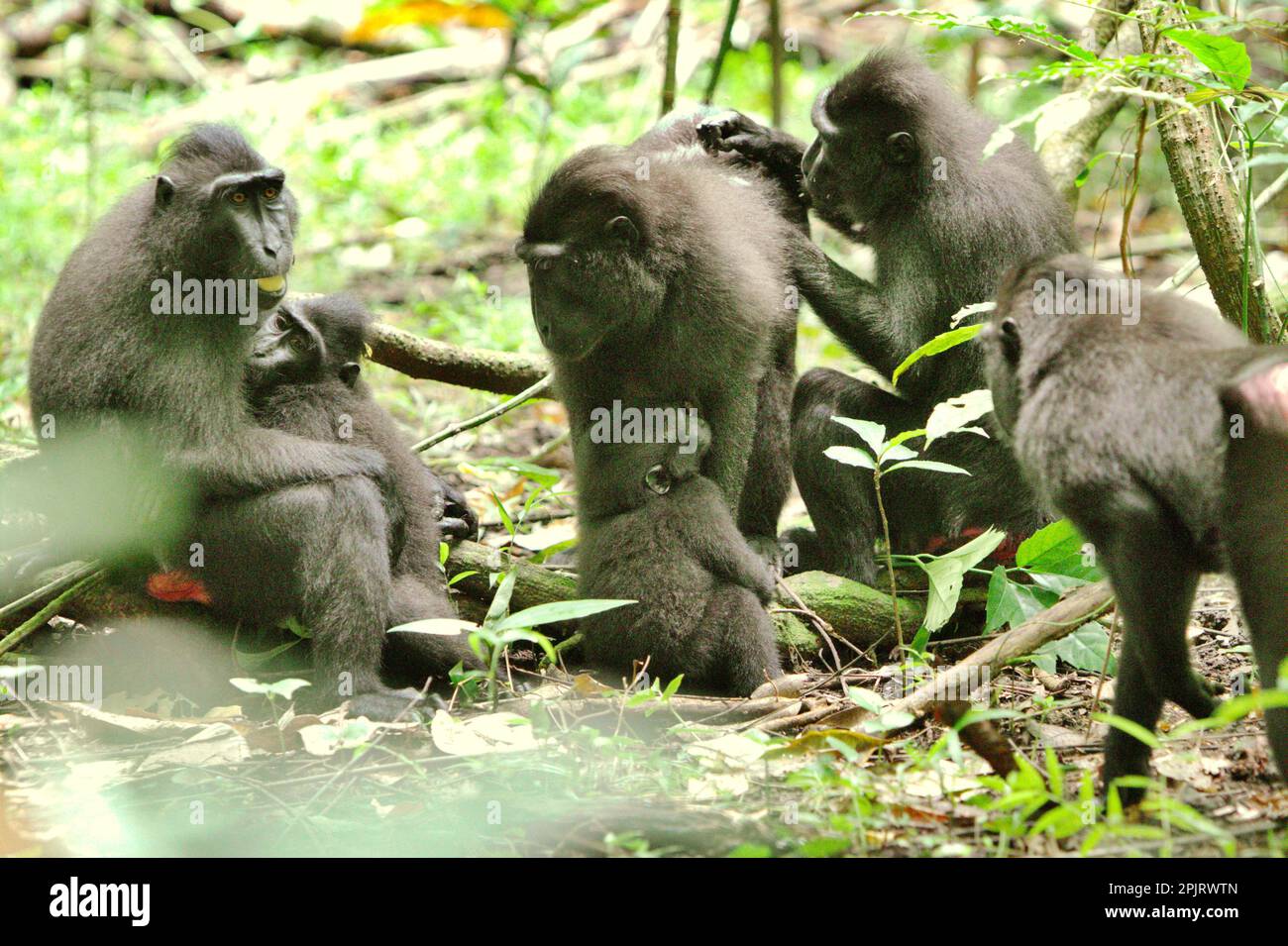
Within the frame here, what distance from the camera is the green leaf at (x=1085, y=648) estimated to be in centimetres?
521

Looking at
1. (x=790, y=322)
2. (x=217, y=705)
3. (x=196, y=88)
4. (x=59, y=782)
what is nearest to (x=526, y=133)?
(x=196, y=88)

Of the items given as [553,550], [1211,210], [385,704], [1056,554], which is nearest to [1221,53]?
[1211,210]

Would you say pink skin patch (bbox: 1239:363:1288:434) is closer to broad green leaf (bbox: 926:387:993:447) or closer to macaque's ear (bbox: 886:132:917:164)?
broad green leaf (bbox: 926:387:993:447)

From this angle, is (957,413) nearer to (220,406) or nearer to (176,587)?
(220,406)

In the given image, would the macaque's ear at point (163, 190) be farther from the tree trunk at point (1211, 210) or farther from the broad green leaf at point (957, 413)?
the tree trunk at point (1211, 210)

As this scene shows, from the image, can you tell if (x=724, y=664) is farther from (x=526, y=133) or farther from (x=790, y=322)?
(x=526, y=133)

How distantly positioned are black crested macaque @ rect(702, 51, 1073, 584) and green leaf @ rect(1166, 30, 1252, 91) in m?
1.57

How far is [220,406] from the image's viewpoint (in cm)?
536

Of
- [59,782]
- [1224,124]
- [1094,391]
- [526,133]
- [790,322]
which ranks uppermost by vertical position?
[526,133]

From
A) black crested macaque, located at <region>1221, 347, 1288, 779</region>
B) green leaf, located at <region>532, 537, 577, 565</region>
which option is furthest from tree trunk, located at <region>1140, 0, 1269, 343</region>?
green leaf, located at <region>532, 537, 577, 565</region>

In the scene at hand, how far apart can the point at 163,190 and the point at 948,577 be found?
3807mm

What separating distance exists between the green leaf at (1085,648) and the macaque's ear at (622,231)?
2.50 meters

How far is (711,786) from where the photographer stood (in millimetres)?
4363

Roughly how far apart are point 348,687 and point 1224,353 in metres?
3.57
